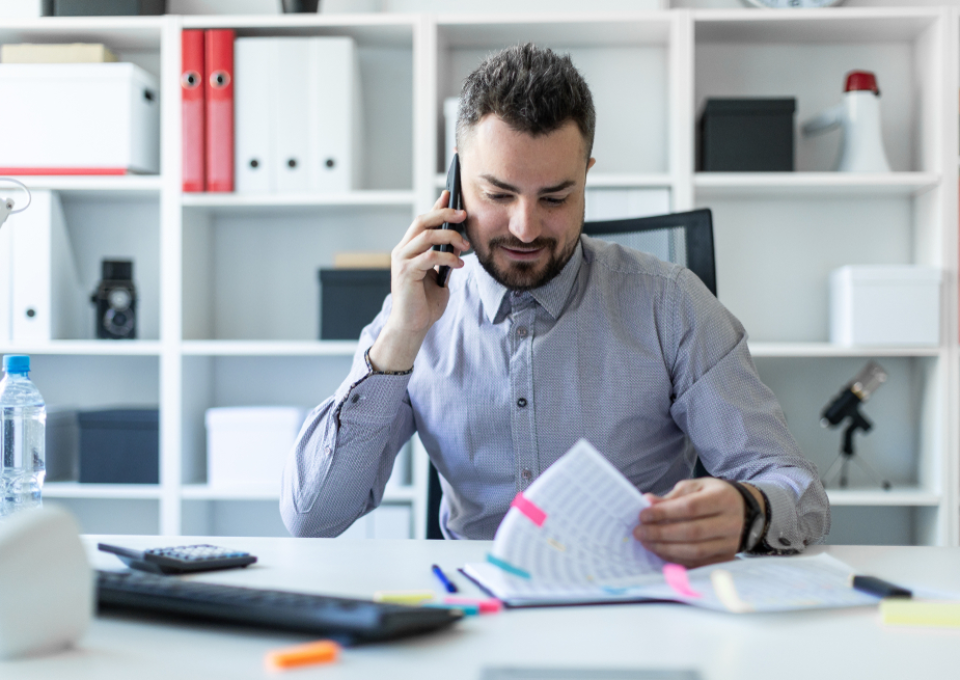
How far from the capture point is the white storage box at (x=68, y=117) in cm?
224

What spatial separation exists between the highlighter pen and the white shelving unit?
1.49m

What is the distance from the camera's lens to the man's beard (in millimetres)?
1218

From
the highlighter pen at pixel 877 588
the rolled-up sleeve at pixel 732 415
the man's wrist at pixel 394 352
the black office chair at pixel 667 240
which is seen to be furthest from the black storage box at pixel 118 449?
the highlighter pen at pixel 877 588

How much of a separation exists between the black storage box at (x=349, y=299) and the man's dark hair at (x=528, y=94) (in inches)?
40.7

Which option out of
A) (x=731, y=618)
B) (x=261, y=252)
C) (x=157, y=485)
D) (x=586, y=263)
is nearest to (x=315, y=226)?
(x=261, y=252)

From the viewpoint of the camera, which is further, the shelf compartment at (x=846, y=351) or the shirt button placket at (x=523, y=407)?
the shelf compartment at (x=846, y=351)

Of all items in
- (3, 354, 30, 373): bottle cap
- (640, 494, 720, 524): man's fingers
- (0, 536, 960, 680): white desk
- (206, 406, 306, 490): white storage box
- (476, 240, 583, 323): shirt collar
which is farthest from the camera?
(206, 406, 306, 490): white storage box

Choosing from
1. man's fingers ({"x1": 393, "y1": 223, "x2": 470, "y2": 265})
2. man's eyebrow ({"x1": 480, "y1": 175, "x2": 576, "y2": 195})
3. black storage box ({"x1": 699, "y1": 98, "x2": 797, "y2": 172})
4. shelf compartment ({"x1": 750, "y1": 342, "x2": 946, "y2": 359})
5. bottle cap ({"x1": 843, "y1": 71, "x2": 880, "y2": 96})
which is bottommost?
shelf compartment ({"x1": 750, "y1": 342, "x2": 946, "y2": 359})

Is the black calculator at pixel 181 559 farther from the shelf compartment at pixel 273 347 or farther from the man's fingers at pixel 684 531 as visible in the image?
the shelf compartment at pixel 273 347

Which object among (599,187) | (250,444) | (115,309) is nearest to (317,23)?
(599,187)

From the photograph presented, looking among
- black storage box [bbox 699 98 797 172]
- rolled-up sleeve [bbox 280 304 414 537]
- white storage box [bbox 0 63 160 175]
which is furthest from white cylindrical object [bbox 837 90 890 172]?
white storage box [bbox 0 63 160 175]

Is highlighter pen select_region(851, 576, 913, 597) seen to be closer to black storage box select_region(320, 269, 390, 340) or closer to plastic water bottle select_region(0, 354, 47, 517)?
plastic water bottle select_region(0, 354, 47, 517)

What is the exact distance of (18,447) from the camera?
5.06 ft

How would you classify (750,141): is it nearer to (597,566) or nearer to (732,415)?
(732,415)
